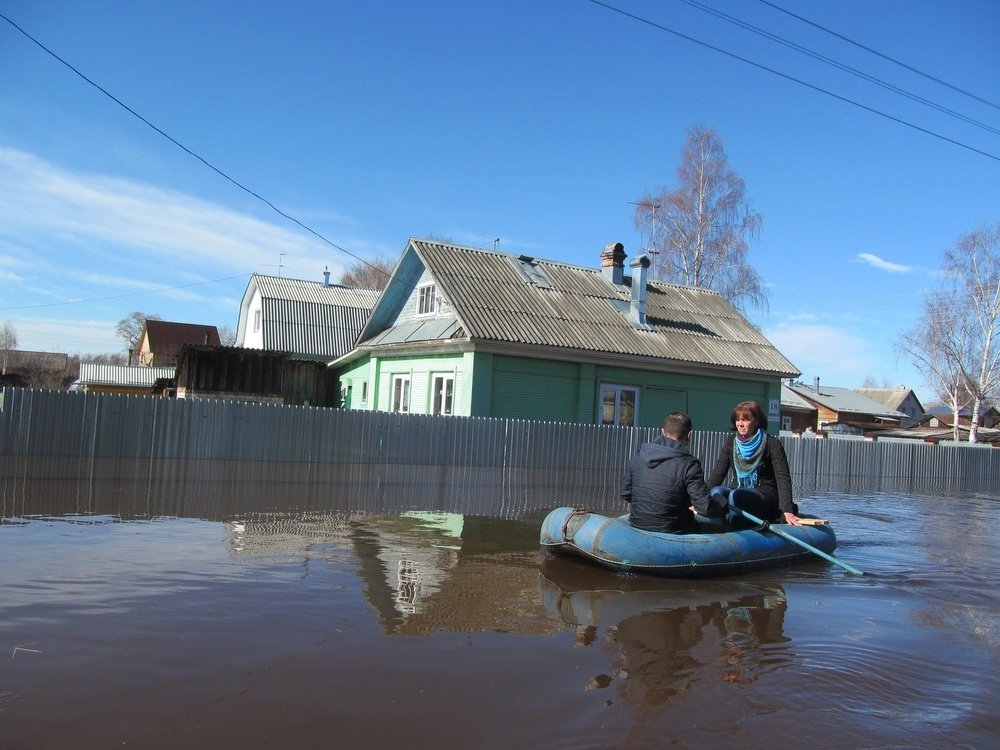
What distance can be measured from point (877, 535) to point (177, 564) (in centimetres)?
1027

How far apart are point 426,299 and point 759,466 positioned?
1646cm

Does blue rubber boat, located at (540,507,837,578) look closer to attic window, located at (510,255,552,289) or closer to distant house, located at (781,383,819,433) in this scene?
attic window, located at (510,255,552,289)

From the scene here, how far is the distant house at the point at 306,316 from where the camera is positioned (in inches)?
1410

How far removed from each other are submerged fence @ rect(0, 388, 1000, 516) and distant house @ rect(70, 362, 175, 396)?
3045cm

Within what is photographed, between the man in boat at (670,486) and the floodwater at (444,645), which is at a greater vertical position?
the man in boat at (670,486)

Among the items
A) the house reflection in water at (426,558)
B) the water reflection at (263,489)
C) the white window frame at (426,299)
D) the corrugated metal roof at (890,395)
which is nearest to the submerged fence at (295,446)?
the water reflection at (263,489)

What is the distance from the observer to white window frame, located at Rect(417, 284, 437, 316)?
80.2 ft

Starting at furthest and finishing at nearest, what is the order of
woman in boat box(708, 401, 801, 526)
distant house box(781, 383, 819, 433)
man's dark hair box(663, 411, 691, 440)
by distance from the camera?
distant house box(781, 383, 819, 433), woman in boat box(708, 401, 801, 526), man's dark hair box(663, 411, 691, 440)

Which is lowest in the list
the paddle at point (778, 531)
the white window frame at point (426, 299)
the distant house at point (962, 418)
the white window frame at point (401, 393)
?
the paddle at point (778, 531)

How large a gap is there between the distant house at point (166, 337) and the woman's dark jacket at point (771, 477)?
55.7 meters

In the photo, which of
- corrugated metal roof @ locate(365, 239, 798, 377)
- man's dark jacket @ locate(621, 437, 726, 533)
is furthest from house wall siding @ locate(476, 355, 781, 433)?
man's dark jacket @ locate(621, 437, 726, 533)

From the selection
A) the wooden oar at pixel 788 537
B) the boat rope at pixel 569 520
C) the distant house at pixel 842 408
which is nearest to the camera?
the boat rope at pixel 569 520

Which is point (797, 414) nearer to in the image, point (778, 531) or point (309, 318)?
point (309, 318)

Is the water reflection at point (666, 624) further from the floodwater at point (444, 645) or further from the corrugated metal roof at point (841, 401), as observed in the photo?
the corrugated metal roof at point (841, 401)
